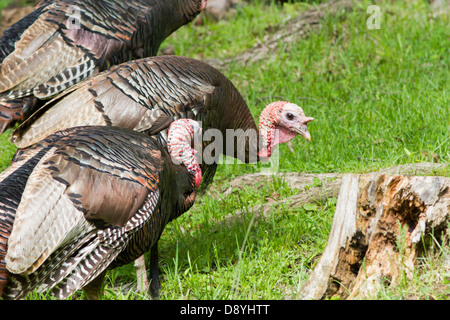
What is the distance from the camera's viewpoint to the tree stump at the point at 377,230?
3.14 m

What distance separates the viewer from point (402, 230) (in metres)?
3.20

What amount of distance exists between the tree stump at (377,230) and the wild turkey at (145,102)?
1.31 meters

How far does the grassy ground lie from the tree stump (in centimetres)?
13

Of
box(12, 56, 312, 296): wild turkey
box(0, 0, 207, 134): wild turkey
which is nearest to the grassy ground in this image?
box(12, 56, 312, 296): wild turkey

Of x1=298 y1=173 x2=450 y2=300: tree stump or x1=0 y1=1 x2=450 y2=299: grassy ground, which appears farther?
x1=0 y1=1 x2=450 y2=299: grassy ground

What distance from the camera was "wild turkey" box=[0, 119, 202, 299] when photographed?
121 inches

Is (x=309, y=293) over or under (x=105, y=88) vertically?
under

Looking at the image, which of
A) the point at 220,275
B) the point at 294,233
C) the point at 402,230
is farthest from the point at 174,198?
the point at 402,230

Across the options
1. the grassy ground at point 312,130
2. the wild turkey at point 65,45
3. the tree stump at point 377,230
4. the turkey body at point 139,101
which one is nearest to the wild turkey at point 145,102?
the turkey body at point 139,101

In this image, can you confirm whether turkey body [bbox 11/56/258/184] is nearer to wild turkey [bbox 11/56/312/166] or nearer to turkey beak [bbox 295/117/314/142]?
wild turkey [bbox 11/56/312/166]

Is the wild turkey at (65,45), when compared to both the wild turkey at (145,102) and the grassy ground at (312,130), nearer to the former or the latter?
the wild turkey at (145,102)

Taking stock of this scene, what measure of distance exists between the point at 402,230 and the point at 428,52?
4.04 metres

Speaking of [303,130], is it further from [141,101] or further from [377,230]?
[377,230]
